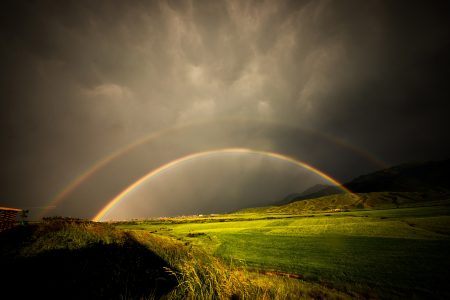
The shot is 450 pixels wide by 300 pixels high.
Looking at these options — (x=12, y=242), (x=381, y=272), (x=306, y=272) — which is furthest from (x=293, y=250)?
(x=12, y=242)

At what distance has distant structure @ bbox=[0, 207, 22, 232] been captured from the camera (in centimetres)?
1867

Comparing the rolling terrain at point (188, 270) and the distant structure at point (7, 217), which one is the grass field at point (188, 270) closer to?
the rolling terrain at point (188, 270)

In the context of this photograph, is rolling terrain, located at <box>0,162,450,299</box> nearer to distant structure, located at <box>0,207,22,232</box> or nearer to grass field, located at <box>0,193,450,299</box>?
grass field, located at <box>0,193,450,299</box>

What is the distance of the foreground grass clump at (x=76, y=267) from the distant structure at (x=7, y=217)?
8098 millimetres

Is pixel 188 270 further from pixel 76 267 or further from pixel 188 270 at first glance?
pixel 76 267

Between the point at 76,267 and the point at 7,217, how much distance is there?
16528 mm

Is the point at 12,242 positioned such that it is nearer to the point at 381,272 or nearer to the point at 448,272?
the point at 381,272

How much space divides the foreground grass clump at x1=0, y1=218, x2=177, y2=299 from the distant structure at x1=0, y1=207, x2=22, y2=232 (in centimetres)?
810

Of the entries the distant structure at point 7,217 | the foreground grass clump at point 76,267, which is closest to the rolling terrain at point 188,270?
the foreground grass clump at point 76,267

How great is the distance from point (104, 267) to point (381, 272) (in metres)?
18.3

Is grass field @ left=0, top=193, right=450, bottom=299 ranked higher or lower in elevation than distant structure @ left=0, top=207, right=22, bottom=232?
lower

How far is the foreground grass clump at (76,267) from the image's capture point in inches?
316

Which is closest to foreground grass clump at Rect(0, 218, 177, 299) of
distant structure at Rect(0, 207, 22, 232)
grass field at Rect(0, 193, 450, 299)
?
grass field at Rect(0, 193, 450, 299)

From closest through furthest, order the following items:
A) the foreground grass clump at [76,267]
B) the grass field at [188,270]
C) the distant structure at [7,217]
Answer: the grass field at [188,270] → the foreground grass clump at [76,267] → the distant structure at [7,217]
